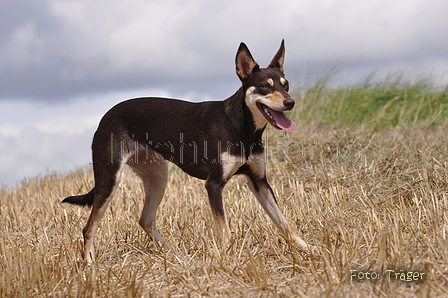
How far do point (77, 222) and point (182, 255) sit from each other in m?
1.91

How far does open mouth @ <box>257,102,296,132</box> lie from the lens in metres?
4.42

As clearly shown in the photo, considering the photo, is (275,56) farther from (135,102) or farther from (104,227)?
(104,227)

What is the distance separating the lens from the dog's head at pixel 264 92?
14.3 ft

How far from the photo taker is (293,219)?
532 cm

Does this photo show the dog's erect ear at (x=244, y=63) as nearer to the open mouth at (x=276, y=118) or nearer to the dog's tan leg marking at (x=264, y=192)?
the open mouth at (x=276, y=118)

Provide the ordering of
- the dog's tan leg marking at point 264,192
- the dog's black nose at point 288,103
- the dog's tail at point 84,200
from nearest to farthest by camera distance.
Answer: the dog's black nose at point 288,103 → the dog's tan leg marking at point 264,192 → the dog's tail at point 84,200

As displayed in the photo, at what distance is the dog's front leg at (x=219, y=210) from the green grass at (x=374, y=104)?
7509mm

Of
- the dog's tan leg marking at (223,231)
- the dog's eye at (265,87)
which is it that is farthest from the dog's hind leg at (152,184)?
the dog's eye at (265,87)

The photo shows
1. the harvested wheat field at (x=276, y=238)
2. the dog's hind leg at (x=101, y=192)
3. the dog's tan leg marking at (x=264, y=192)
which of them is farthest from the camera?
the dog's hind leg at (x=101, y=192)

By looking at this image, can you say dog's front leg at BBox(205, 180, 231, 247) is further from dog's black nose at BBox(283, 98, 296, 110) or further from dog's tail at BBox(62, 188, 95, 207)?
dog's tail at BBox(62, 188, 95, 207)

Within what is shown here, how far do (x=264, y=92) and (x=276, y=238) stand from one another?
52.3 inches

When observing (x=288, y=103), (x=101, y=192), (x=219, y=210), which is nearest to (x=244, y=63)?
(x=288, y=103)

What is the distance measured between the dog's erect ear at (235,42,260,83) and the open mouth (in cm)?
37

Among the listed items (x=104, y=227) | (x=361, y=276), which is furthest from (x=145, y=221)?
(x=361, y=276)
